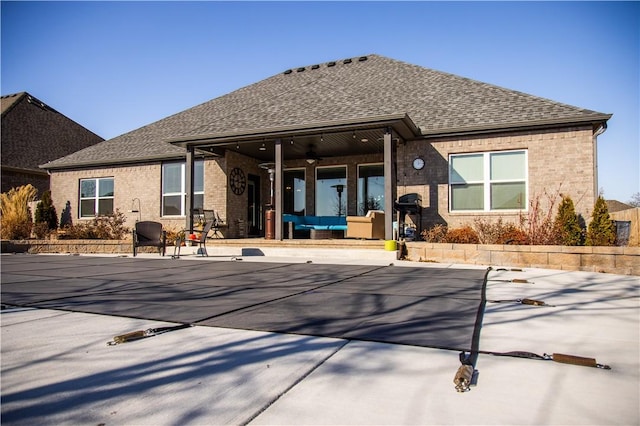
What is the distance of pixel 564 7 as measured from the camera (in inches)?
365

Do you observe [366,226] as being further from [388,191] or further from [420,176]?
[420,176]

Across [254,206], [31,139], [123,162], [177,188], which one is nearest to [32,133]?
[31,139]

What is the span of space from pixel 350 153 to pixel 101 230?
30.5 feet

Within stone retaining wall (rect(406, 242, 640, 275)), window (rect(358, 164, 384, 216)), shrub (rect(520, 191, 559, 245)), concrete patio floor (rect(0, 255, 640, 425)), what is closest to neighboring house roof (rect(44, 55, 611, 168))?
shrub (rect(520, 191, 559, 245))

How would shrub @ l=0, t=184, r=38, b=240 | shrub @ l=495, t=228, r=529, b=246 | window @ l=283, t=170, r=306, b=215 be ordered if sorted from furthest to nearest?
window @ l=283, t=170, r=306, b=215
shrub @ l=0, t=184, r=38, b=240
shrub @ l=495, t=228, r=529, b=246

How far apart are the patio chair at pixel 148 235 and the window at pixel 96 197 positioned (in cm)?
572

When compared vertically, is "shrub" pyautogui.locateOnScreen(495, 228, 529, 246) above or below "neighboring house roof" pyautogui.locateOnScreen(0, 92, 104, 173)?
below

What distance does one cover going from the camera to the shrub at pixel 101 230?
13.9 meters

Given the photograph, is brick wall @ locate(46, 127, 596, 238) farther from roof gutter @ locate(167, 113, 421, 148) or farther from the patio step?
Answer: the patio step

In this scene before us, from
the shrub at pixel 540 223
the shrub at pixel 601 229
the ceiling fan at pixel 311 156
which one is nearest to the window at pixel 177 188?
the ceiling fan at pixel 311 156

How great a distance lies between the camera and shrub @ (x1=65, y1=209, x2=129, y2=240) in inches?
547

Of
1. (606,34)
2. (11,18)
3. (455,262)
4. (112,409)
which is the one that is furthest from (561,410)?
(11,18)

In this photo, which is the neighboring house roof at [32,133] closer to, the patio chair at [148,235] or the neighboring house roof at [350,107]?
the neighboring house roof at [350,107]

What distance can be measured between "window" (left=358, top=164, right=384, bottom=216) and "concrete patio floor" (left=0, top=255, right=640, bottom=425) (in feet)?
35.4
